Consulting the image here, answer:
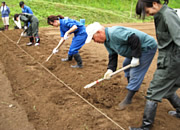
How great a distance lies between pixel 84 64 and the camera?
4.68 metres

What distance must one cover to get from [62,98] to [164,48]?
1933mm

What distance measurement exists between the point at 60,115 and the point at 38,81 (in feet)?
4.32

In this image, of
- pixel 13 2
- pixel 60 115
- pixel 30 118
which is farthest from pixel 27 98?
pixel 13 2

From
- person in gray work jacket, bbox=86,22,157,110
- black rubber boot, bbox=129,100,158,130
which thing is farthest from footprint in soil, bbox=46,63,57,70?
black rubber boot, bbox=129,100,158,130

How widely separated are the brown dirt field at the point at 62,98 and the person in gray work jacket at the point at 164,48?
2.12 feet

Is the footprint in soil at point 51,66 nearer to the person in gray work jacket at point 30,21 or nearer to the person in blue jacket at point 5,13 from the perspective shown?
the person in gray work jacket at point 30,21

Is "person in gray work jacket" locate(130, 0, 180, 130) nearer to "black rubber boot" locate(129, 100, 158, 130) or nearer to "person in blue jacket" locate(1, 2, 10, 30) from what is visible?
"black rubber boot" locate(129, 100, 158, 130)

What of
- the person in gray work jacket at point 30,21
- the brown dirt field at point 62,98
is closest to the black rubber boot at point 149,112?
the brown dirt field at point 62,98

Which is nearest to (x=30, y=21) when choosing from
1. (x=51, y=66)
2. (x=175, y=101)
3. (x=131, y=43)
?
(x=51, y=66)

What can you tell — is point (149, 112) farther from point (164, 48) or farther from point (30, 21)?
point (30, 21)

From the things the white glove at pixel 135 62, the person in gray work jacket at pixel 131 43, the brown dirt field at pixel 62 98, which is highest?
the person in gray work jacket at pixel 131 43

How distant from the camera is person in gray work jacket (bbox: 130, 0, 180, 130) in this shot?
175 centimetres

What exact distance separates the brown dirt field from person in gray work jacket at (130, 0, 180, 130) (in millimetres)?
647

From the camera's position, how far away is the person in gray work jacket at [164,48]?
68.7 inches
